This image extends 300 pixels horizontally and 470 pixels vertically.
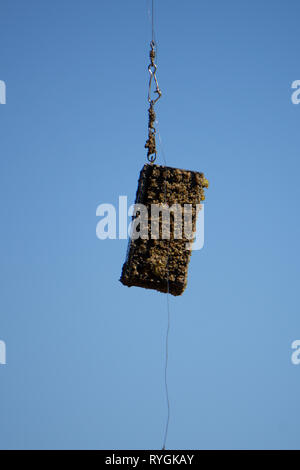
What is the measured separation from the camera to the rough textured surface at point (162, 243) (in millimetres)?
7199

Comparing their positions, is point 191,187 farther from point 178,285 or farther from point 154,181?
point 178,285

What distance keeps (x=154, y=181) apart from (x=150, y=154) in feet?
1.31

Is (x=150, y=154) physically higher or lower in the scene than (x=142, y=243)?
higher

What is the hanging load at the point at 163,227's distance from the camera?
7.20 meters

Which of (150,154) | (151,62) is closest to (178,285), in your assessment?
(150,154)

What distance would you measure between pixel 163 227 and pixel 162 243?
155mm

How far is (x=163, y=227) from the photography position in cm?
723

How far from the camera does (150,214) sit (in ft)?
23.6

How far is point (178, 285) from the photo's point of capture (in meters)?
7.24

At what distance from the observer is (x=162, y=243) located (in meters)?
7.25

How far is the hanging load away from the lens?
7203mm

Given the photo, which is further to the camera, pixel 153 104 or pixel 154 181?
pixel 153 104

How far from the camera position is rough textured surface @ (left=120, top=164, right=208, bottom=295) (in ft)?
23.6
